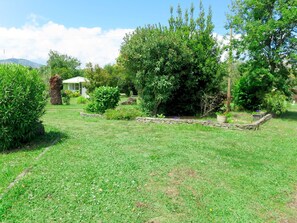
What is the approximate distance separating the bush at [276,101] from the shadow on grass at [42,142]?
450 inches

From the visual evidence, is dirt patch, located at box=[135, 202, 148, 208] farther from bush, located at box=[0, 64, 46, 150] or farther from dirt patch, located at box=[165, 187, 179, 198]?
bush, located at box=[0, 64, 46, 150]

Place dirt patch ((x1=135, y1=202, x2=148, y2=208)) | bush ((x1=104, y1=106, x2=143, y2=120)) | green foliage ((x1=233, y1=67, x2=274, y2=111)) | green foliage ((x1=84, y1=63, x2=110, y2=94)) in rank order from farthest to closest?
green foliage ((x1=84, y1=63, x2=110, y2=94)), green foliage ((x1=233, y1=67, x2=274, y2=111)), bush ((x1=104, y1=106, x2=143, y2=120)), dirt patch ((x1=135, y1=202, x2=148, y2=208))

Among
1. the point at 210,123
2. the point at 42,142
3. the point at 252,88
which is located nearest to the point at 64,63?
the point at 252,88

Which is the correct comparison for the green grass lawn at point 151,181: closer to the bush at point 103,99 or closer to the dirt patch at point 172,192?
the dirt patch at point 172,192

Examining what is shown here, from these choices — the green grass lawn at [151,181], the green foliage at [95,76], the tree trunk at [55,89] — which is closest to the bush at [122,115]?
the green grass lawn at [151,181]

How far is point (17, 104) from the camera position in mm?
5391

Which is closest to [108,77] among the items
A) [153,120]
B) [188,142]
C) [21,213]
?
[153,120]

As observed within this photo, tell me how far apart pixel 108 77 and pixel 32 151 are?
16.9 m

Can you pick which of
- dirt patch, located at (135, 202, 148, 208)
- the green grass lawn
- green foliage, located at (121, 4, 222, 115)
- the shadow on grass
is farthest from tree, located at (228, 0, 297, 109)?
dirt patch, located at (135, 202, 148, 208)

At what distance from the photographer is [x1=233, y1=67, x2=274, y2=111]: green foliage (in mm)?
12672

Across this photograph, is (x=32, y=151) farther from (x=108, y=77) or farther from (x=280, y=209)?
(x=108, y=77)

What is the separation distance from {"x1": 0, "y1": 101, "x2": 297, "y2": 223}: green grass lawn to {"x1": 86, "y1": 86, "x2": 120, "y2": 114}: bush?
5.24 meters

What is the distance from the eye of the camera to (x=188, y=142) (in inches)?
262

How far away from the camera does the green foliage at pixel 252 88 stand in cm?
1267
